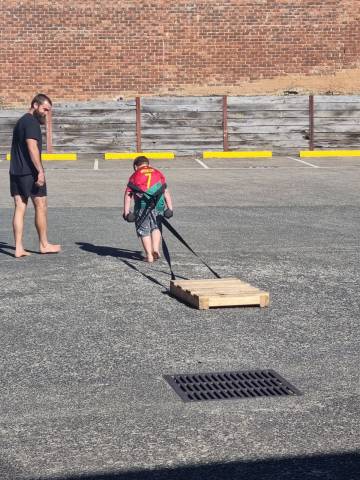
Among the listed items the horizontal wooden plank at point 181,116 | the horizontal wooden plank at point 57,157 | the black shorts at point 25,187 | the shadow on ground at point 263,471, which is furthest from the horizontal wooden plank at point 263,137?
the shadow on ground at point 263,471

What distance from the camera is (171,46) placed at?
32375 mm

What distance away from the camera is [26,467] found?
5.25m

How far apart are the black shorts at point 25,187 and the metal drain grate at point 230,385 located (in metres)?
5.69

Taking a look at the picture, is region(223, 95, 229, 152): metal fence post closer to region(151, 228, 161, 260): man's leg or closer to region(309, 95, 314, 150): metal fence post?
region(309, 95, 314, 150): metal fence post

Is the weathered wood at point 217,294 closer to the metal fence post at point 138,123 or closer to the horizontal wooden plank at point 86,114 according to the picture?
the metal fence post at point 138,123

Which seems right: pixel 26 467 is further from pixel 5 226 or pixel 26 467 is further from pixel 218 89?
pixel 218 89

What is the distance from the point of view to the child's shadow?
40.2ft

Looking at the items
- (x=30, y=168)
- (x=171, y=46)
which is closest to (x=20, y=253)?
(x=30, y=168)

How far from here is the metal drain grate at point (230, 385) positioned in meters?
6.56

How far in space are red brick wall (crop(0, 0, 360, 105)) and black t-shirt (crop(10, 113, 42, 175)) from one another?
2063 centimetres

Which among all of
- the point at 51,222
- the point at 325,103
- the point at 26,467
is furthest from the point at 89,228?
the point at 325,103

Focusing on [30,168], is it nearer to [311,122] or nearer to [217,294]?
[217,294]

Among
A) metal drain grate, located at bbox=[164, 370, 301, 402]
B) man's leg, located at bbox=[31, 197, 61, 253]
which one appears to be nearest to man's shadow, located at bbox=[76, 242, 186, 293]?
man's leg, located at bbox=[31, 197, 61, 253]

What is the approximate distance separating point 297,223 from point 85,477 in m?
10.4
